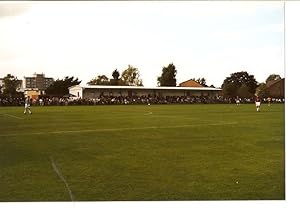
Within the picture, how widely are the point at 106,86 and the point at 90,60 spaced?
17 cm

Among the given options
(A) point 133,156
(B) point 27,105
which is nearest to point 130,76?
(A) point 133,156

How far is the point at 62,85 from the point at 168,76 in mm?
598

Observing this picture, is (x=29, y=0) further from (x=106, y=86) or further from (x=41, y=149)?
(x=41, y=149)

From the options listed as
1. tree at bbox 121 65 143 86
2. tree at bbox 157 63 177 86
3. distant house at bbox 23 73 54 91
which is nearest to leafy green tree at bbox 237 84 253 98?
tree at bbox 157 63 177 86

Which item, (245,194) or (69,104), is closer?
(245,194)

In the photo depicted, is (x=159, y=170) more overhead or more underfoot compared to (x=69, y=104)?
more underfoot

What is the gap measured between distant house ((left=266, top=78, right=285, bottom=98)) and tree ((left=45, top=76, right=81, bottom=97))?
1.06 meters

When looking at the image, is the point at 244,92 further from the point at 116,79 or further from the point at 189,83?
the point at 116,79

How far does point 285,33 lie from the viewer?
99.7 inches

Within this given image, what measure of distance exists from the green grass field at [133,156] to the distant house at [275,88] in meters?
0.07

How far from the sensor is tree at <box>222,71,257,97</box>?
267cm

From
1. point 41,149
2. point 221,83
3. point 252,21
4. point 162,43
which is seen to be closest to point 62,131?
point 41,149

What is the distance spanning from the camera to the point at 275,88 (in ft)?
8.60
